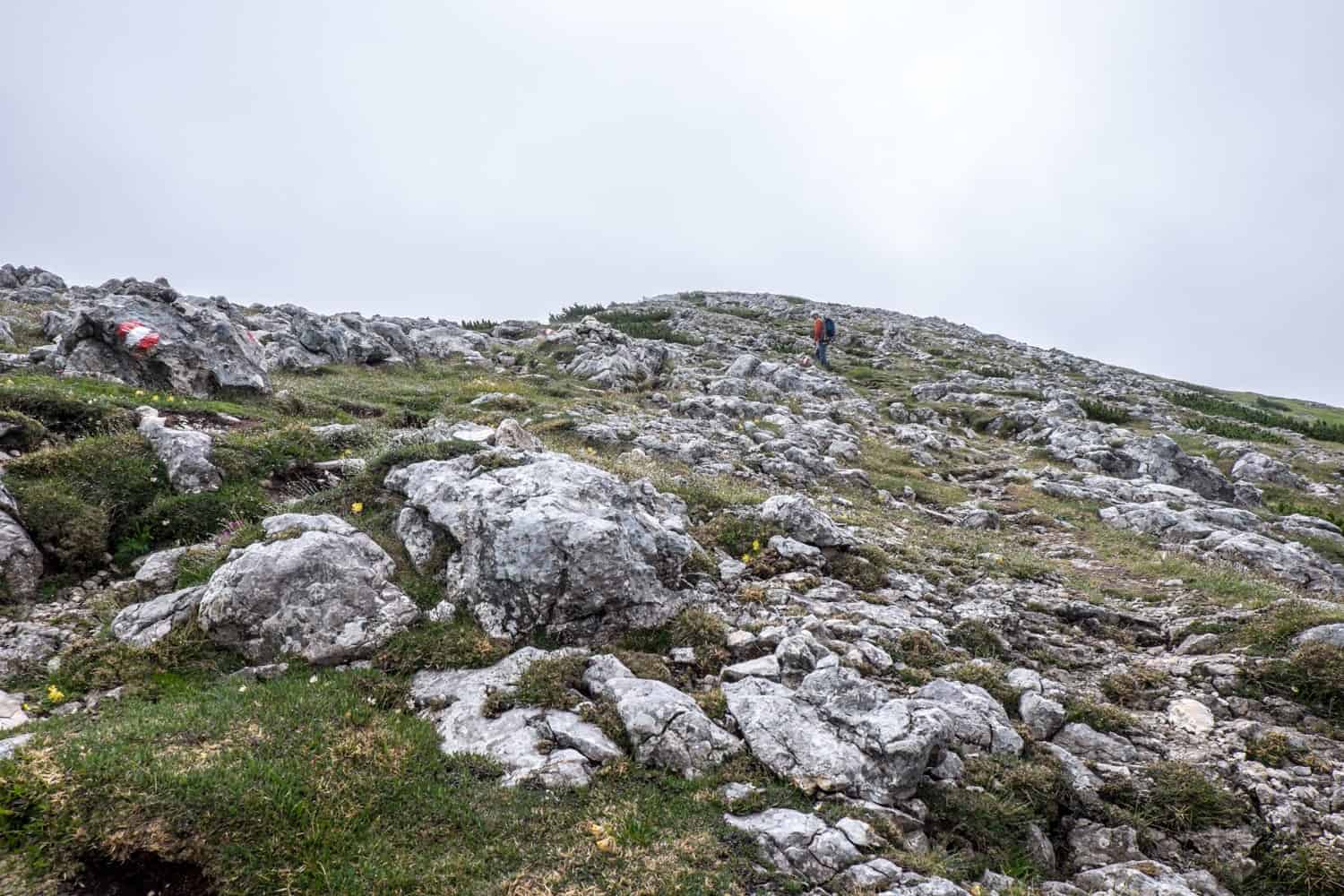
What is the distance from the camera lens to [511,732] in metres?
8.46

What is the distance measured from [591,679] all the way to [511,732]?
1452 mm

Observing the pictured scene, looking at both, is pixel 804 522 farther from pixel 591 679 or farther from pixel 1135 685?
pixel 591 679

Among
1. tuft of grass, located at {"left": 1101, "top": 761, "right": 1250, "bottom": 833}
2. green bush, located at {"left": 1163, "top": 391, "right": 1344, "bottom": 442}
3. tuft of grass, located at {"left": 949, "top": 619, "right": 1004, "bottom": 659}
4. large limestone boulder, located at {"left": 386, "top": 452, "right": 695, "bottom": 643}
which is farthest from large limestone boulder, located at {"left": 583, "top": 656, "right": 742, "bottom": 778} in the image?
green bush, located at {"left": 1163, "top": 391, "right": 1344, "bottom": 442}

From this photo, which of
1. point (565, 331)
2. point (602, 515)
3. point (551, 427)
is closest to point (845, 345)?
point (565, 331)

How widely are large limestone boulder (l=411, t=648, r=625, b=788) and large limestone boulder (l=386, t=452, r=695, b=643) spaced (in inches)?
47.7

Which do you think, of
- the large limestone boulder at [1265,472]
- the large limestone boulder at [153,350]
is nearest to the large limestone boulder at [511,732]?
the large limestone boulder at [153,350]

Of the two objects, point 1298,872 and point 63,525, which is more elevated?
point 63,525

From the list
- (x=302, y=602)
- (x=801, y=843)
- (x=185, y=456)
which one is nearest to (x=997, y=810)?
(x=801, y=843)

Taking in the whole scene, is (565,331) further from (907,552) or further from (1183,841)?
(1183,841)

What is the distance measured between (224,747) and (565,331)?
43.7m

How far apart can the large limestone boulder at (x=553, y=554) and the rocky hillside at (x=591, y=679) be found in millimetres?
60

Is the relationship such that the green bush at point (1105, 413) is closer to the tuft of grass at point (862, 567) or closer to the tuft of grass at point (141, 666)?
the tuft of grass at point (862, 567)

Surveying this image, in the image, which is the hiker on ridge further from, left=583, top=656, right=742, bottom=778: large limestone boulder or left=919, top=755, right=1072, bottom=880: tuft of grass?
left=583, top=656, right=742, bottom=778: large limestone boulder

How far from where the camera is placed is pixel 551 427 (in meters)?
23.3
